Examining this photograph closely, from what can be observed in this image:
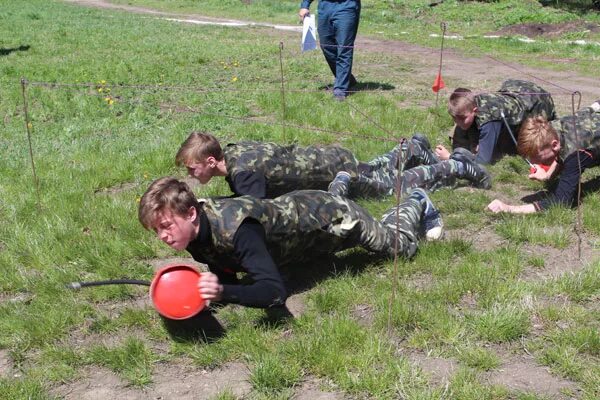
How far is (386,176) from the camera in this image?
5.65m

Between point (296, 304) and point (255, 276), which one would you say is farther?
point (296, 304)

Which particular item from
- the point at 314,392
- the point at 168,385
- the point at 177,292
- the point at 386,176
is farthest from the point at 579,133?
the point at 168,385

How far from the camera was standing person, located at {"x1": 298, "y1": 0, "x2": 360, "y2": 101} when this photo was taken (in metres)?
8.87

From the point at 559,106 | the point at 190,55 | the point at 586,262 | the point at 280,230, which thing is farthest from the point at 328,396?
the point at 190,55

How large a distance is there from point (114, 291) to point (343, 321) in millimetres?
1538

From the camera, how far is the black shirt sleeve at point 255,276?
3377 millimetres

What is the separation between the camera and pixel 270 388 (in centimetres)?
315

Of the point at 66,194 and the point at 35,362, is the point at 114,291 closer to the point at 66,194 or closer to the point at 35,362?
the point at 35,362

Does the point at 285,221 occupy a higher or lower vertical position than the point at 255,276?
higher

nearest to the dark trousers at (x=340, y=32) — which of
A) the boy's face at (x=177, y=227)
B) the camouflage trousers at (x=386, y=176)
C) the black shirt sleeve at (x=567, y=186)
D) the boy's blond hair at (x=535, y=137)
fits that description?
the camouflage trousers at (x=386, y=176)

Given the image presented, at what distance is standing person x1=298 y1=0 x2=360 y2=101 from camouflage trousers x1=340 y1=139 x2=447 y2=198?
3080mm

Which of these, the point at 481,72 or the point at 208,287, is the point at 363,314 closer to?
the point at 208,287

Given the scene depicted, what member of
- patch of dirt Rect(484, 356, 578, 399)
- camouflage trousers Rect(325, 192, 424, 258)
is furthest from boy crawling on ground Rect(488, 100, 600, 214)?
patch of dirt Rect(484, 356, 578, 399)

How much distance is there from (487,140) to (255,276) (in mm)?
3648
